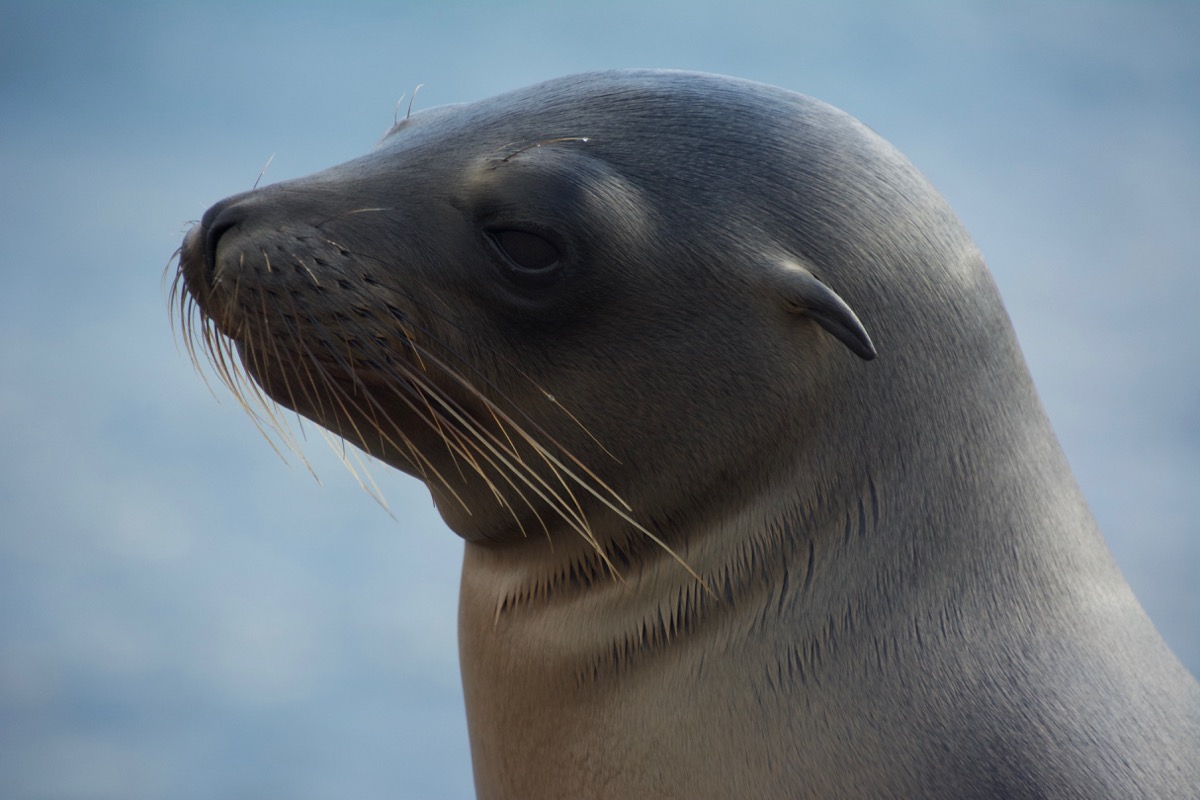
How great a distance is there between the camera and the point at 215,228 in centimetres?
97

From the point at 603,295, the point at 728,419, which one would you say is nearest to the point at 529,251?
the point at 603,295

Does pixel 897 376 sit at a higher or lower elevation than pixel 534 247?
lower

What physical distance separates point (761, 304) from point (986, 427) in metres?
0.22

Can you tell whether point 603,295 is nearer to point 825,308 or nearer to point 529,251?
point 529,251

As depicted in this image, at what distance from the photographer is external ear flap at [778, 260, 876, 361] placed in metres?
0.89

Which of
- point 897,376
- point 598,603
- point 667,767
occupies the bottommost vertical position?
point 667,767

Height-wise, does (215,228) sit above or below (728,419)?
above

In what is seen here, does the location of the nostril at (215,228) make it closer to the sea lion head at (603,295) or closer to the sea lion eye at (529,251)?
the sea lion head at (603,295)

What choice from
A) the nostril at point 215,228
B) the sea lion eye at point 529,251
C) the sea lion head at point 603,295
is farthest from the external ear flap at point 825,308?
the nostril at point 215,228

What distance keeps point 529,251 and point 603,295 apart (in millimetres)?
67

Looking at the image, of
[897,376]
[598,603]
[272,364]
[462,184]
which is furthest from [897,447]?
[272,364]

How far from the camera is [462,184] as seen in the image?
95 cm

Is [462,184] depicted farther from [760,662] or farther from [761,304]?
[760,662]

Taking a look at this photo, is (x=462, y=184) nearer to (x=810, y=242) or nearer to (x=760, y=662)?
(x=810, y=242)
